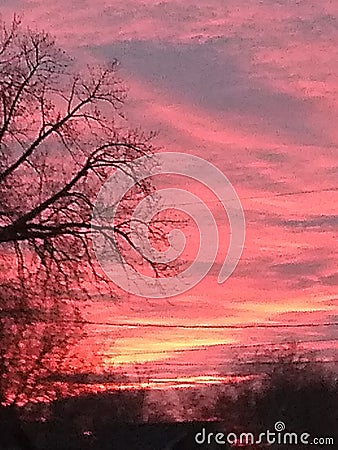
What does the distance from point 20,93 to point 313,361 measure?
56.9 m

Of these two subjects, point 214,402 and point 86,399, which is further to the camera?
point 214,402

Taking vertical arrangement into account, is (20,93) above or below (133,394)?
below

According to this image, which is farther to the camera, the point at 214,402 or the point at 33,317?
the point at 214,402

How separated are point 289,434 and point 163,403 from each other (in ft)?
27.9

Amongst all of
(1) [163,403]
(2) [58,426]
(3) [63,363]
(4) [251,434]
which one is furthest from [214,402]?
(3) [63,363]

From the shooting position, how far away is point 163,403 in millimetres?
66062

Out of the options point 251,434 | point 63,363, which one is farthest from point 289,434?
point 63,363

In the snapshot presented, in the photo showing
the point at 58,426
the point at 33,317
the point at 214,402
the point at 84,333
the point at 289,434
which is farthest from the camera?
the point at 214,402

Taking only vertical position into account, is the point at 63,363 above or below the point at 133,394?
below

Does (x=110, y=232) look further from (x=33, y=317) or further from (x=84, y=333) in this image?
(x=84, y=333)

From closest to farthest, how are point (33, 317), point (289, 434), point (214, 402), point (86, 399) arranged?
point (33, 317), point (86, 399), point (289, 434), point (214, 402)

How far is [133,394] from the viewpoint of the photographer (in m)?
64.0

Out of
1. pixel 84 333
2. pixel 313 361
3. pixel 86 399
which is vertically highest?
pixel 313 361

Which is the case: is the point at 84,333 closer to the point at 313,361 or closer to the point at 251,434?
the point at 251,434
